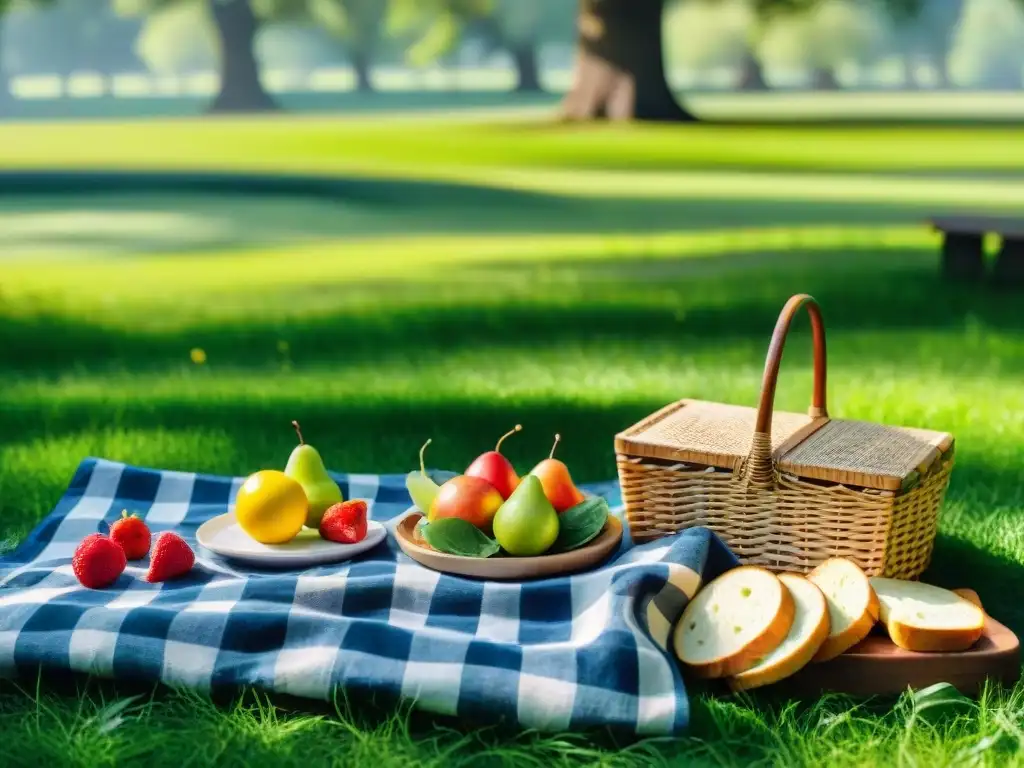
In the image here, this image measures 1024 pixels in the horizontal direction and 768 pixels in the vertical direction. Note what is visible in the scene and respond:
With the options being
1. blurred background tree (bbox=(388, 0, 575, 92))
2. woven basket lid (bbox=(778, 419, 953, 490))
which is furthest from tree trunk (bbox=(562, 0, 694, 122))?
woven basket lid (bbox=(778, 419, 953, 490))

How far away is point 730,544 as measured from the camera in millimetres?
4121

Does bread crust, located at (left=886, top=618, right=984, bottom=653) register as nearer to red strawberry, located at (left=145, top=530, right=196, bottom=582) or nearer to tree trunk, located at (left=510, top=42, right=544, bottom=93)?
red strawberry, located at (left=145, top=530, right=196, bottom=582)

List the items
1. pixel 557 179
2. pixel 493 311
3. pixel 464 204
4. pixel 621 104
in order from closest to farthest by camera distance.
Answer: pixel 493 311 → pixel 464 204 → pixel 557 179 → pixel 621 104

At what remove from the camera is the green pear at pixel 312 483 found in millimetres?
4273

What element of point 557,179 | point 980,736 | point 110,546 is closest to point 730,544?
point 980,736

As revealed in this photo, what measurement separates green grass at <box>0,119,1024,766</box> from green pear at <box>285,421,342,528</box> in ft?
2.93

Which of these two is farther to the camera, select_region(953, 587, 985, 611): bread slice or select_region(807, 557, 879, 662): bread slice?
select_region(953, 587, 985, 611): bread slice

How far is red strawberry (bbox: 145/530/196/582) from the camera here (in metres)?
3.97

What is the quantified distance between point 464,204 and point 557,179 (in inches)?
124

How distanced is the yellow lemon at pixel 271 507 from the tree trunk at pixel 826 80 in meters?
64.6

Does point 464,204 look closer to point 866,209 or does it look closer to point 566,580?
point 866,209

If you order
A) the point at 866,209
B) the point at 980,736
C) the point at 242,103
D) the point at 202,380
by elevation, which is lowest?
the point at 242,103

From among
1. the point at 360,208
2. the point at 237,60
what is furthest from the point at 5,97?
the point at 360,208

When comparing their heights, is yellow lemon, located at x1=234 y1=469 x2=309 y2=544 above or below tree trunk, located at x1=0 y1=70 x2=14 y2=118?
above
